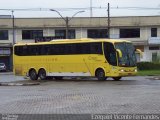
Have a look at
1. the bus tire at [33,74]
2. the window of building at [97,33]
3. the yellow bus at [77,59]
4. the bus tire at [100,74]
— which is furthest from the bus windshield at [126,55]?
the window of building at [97,33]

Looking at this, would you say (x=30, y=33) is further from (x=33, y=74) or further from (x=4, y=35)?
(x=33, y=74)

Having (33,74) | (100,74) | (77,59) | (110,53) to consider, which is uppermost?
(110,53)

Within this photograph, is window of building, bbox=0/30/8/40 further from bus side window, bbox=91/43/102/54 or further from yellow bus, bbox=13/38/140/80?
bus side window, bbox=91/43/102/54

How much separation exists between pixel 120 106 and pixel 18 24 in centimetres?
6729

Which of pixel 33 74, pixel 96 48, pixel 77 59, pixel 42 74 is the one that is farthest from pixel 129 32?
pixel 96 48

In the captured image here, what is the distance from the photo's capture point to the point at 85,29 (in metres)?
82.8

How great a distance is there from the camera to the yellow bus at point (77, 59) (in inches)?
1487

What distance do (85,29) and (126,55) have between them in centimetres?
4471

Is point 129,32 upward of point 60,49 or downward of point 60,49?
upward

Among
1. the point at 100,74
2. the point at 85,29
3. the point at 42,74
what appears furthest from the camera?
the point at 85,29

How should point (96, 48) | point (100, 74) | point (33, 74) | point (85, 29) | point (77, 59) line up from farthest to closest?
point (85, 29), point (33, 74), point (77, 59), point (96, 48), point (100, 74)

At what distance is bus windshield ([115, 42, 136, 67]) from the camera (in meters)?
37.9

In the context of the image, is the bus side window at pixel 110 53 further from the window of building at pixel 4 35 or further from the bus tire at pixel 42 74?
the window of building at pixel 4 35

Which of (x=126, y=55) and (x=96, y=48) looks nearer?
(x=126, y=55)
